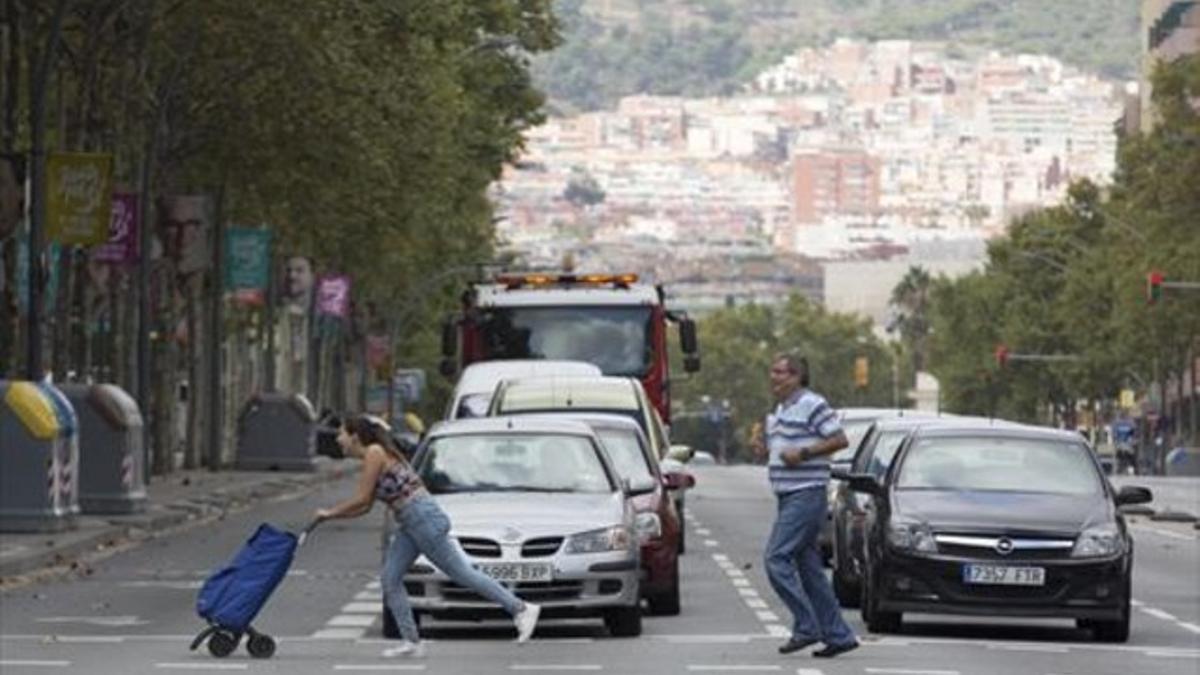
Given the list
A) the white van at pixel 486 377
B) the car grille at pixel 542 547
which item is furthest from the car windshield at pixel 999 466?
the white van at pixel 486 377

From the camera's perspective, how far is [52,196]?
52250 millimetres

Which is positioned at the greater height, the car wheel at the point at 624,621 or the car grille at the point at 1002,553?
the car grille at the point at 1002,553

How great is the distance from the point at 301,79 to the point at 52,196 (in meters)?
12.4

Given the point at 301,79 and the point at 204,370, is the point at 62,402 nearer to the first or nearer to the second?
the point at 301,79

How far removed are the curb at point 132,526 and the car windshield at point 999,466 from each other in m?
10.2

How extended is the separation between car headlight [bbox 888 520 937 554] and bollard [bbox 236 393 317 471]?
5729 cm

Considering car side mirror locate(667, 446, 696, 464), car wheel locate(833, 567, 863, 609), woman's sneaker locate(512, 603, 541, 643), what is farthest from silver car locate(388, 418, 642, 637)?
car side mirror locate(667, 446, 696, 464)

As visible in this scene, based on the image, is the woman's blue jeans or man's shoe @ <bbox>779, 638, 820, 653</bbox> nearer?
the woman's blue jeans

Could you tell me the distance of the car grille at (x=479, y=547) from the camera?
93.7 feet

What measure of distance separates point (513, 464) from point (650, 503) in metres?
1.82

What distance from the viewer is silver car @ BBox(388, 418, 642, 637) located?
2864 cm

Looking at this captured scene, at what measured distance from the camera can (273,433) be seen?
287 ft

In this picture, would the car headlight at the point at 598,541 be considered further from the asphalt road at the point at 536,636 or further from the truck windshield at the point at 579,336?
the truck windshield at the point at 579,336

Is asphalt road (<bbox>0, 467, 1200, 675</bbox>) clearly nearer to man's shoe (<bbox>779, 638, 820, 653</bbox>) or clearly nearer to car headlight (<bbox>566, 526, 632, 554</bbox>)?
man's shoe (<bbox>779, 638, 820, 653</bbox>)
